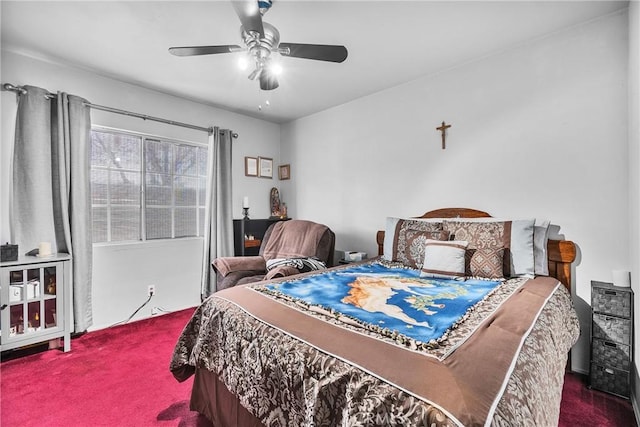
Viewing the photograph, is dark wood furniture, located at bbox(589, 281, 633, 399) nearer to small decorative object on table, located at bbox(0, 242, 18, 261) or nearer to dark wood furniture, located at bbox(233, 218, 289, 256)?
dark wood furniture, located at bbox(233, 218, 289, 256)

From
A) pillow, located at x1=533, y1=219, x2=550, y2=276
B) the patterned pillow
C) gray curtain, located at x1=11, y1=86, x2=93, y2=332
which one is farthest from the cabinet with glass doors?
pillow, located at x1=533, y1=219, x2=550, y2=276

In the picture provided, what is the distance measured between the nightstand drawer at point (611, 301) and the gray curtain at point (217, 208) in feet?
11.6

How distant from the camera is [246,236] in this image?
13.5ft

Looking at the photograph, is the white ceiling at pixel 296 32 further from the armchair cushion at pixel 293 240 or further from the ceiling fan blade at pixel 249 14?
the armchair cushion at pixel 293 240

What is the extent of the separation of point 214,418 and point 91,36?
9.37ft

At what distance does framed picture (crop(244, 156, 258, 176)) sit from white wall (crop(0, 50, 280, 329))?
64mm

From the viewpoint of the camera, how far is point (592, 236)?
221cm

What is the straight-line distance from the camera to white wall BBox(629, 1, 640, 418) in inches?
68.5

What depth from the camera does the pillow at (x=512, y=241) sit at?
7.19ft

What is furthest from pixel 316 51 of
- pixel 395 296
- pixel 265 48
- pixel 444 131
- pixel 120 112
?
pixel 120 112

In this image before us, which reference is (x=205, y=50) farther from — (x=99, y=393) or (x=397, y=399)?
(x=99, y=393)

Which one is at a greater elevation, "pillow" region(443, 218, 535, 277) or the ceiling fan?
the ceiling fan

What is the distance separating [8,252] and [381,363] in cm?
299

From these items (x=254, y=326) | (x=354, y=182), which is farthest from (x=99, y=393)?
(x=354, y=182)
